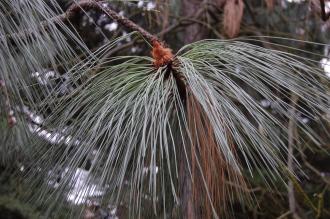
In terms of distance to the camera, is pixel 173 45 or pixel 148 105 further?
pixel 173 45

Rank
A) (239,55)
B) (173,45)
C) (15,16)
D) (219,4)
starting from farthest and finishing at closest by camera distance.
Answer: (173,45)
(219,4)
(239,55)
(15,16)

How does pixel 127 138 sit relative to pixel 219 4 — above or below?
above

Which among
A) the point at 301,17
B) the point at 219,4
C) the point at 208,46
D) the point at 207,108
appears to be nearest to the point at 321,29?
the point at 301,17

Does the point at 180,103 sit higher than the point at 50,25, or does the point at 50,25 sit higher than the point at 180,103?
the point at 50,25

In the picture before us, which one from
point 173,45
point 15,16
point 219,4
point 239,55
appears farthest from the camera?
point 173,45

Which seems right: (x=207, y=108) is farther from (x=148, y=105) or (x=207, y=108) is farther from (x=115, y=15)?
(x=115, y=15)

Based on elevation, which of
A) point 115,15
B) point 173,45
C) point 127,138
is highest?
point 115,15

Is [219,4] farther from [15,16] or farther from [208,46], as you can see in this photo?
[15,16]

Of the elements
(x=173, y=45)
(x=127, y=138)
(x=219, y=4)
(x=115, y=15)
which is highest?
(x=115, y=15)

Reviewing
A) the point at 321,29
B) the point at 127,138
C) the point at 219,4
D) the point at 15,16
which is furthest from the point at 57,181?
the point at 321,29
